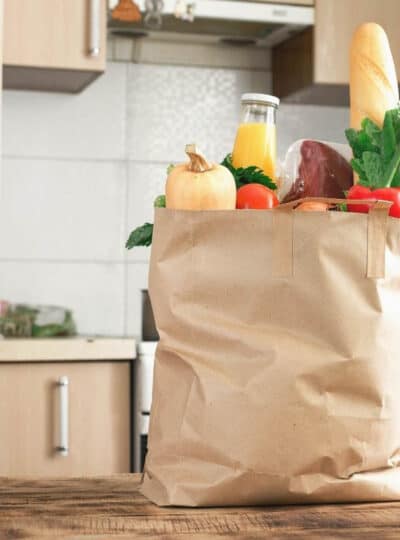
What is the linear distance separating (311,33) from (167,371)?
7.25ft

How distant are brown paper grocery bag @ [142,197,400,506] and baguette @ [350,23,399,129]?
120 mm

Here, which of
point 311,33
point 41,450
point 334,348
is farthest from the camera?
point 311,33

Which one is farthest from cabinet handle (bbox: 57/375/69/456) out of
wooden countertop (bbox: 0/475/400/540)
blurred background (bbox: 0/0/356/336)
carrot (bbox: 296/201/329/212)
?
carrot (bbox: 296/201/329/212)

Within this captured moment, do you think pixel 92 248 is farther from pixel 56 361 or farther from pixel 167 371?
pixel 167 371

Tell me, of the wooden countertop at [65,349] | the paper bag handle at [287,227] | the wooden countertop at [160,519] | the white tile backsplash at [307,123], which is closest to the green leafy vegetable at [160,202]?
the paper bag handle at [287,227]

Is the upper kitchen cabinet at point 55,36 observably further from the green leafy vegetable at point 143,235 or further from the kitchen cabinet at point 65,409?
the green leafy vegetable at point 143,235

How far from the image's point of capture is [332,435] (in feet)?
2.65

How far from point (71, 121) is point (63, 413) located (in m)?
0.94

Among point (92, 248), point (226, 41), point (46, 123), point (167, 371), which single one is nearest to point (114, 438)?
point (92, 248)

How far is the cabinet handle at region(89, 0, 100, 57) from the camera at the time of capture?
8.73 ft

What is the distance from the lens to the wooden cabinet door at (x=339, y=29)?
9.43 ft

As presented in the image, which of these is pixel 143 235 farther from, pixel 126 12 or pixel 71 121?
pixel 71 121

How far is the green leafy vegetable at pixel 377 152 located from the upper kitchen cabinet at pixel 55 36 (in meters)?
1.91

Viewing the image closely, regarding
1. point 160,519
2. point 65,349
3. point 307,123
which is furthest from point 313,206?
point 307,123
